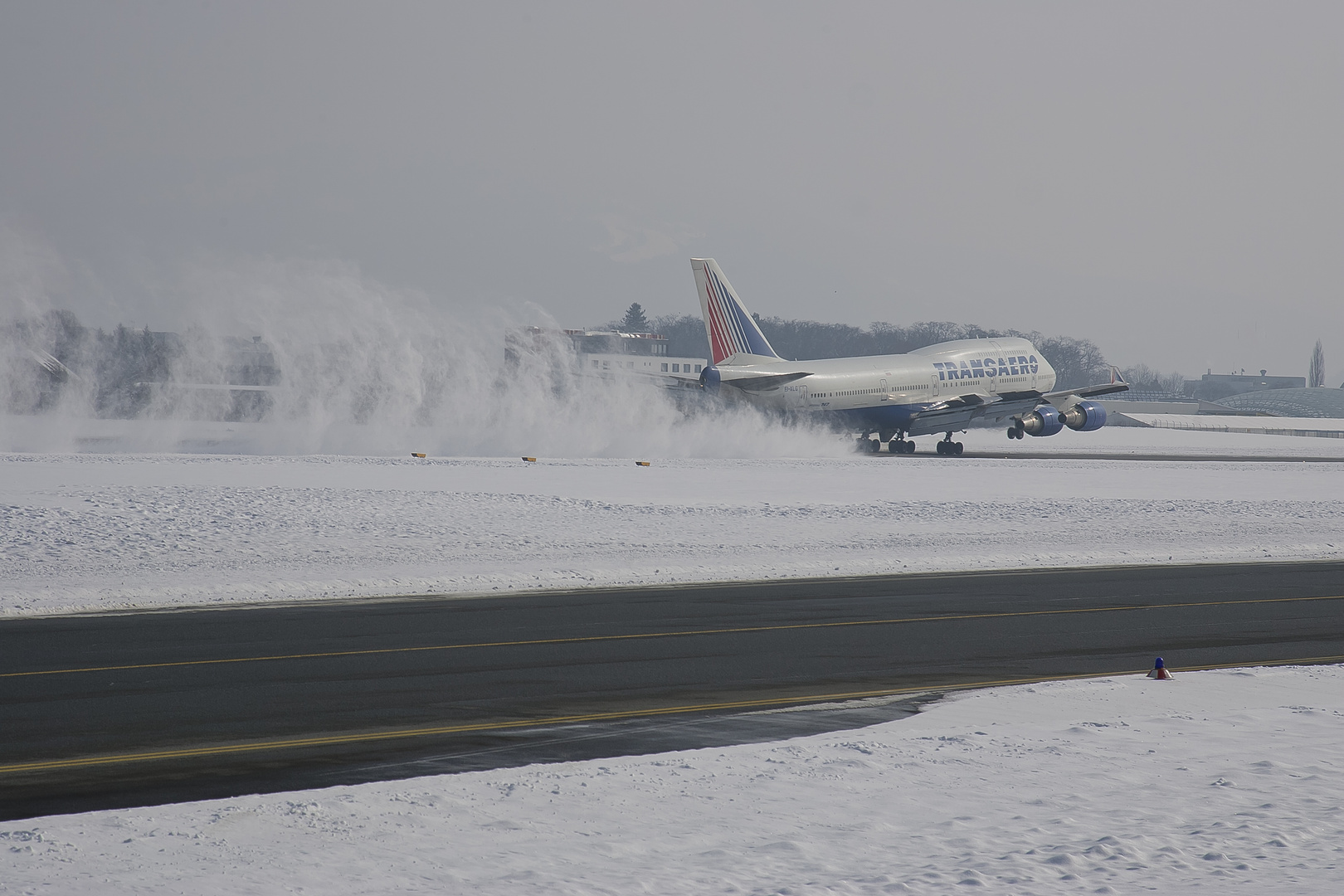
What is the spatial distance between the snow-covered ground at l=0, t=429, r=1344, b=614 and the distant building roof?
119603 millimetres

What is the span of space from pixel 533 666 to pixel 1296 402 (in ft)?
531

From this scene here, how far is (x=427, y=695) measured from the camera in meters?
11.4

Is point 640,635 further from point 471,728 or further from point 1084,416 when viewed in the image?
point 1084,416

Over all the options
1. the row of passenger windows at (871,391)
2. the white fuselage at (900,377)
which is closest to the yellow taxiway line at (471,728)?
the white fuselage at (900,377)

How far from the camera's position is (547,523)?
2736 cm

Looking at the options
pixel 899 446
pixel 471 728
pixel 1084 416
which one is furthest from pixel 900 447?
pixel 471 728

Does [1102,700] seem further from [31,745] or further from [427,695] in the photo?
[31,745]

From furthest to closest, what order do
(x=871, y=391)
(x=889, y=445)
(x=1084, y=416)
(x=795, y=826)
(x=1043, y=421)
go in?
(x=1084, y=416) < (x=1043, y=421) < (x=889, y=445) < (x=871, y=391) < (x=795, y=826)

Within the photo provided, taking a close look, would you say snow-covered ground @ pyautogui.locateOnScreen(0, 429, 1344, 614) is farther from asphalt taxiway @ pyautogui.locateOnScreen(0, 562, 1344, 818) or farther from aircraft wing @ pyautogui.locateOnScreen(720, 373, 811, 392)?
aircraft wing @ pyautogui.locateOnScreen(720, 373, 811, 392)

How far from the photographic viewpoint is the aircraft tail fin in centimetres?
5419

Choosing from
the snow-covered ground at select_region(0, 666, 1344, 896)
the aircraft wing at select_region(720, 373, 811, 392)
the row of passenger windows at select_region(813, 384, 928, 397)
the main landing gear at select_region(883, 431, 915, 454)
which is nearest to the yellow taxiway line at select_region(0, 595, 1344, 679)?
the snow-covered ground at select_region(0, 666, 1344, 896)

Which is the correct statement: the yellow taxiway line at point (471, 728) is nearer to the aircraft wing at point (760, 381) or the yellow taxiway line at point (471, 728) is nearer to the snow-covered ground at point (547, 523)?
the snow-covered ground at point (547, 523)

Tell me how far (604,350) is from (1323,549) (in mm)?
62594

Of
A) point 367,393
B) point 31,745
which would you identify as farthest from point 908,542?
point 367,393
